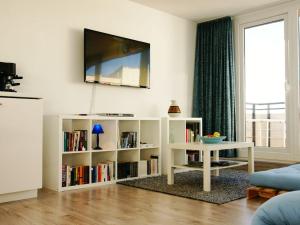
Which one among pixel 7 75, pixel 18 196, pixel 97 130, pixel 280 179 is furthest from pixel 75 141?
pixel 280 179

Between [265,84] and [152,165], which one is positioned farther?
[265,84]

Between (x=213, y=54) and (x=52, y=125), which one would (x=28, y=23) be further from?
(x=213, y=54)

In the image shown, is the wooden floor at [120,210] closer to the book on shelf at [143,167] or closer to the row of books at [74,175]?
the row of books at [74,175]

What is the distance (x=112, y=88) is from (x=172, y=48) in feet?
4.16

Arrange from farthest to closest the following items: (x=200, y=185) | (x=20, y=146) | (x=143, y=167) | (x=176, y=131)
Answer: (x=176, y=131)
(x=143, y=167)
(x=200, y=185)
(x=20, y=146)

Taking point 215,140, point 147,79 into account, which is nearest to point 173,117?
point 147,79

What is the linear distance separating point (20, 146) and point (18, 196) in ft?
1.41

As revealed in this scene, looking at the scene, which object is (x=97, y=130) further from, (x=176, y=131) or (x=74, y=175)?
(x=176, y=131)

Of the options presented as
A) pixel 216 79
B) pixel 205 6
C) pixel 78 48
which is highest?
pixel 205 6

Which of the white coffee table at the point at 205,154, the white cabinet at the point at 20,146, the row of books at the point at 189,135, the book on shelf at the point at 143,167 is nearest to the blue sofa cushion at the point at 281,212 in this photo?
the white coffee table at the point at 205,154

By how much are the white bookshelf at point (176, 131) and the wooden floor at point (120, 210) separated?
3.91 feet

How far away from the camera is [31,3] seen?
353 centimetres

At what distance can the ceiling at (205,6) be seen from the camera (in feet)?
14.6

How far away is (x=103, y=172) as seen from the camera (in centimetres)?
364
